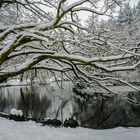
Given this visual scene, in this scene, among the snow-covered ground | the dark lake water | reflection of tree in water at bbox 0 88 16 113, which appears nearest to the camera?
the snow-covered ground

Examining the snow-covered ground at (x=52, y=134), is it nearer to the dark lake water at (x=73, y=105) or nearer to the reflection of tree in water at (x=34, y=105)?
the dark lake water at (x=73, y=105)

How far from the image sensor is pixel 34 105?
844 inches

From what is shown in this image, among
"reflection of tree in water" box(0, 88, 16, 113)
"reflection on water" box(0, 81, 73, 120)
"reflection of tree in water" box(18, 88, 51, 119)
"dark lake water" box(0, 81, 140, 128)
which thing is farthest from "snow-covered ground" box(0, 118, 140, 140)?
"reflection of tree in water" box(0, 88, 16, 113)

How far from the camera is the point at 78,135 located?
1256 cm

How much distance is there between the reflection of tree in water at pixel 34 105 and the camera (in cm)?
2069

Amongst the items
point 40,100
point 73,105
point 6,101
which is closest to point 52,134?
point 73,105

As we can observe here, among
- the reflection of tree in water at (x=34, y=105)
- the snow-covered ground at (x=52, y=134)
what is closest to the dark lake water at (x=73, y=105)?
the reflection of tree in water at (x=34, y=105)

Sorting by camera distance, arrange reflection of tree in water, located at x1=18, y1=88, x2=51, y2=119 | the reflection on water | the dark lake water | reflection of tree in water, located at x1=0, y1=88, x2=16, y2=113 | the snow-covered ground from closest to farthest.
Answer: the snow-covered ground
the dark lake water
the reflection on water
reflection of tree in water, located at x1=18, y1=88, x2=51, y2=119
reflection of tree in water, located at x1=0, y1=88, x2=16, y2=113

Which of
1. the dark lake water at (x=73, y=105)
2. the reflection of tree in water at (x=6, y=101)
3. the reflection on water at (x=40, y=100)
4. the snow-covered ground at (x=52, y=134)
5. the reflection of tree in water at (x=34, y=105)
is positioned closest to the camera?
the snow-covered ground at (x=52, y=134)

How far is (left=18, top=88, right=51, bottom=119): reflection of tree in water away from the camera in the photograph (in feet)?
67.9

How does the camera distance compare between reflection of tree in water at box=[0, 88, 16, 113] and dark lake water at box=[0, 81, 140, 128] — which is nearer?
dark lake water at box=[0, 81, 140, 128]

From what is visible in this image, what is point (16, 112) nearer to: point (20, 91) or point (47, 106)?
point (47, 106)

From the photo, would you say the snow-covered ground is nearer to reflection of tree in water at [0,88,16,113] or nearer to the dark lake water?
the dark lake water

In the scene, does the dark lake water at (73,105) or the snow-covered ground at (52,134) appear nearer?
the snow-covered ground at (52,134)
